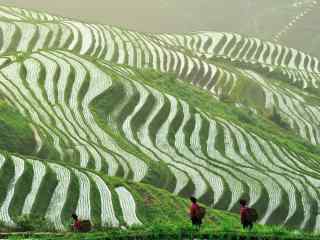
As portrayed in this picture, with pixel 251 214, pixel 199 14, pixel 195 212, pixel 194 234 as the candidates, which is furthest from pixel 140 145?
Result: pixel 199 14

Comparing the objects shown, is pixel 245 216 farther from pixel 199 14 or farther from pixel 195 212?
pixel 199 14

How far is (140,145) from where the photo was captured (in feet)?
121

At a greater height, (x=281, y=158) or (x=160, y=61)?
(x=160, y=61)

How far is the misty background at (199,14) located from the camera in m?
100

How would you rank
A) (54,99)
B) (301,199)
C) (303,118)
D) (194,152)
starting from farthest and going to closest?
(303,118) → (54,99) → (194,152) → (301,199)

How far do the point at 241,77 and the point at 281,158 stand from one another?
65.7 feet

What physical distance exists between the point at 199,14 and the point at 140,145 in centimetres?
7855

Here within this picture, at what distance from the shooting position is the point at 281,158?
122ft

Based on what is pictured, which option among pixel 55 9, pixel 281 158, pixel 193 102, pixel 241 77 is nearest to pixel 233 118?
pixel 193 102

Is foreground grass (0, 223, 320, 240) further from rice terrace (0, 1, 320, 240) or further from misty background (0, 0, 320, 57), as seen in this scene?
misty background (0, 0, 320, 57)

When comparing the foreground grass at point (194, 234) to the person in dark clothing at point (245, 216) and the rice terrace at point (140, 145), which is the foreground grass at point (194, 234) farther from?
the person in dark clothing at point (245, 216)

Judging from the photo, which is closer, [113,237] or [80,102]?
[113,237]

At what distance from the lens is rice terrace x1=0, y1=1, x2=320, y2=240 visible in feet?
83.9

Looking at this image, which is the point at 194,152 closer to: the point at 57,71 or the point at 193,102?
the point at 193,102
